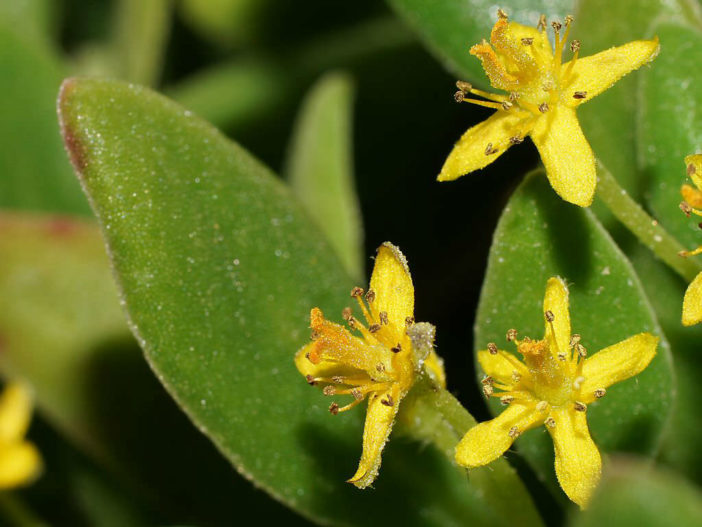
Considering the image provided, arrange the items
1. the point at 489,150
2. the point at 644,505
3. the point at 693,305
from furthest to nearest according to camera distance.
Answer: the point at 489,150 → the point at 693,305 → the point at 644,505

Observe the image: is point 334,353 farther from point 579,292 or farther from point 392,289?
point 579,292

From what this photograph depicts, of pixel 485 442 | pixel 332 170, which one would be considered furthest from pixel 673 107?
pixel 332 170

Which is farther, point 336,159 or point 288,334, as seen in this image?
point 336,159

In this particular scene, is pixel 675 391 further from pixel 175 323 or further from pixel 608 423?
pixel 175 323

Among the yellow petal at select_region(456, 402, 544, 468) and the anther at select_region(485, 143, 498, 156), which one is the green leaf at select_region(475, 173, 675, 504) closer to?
the anther at select_region(485, 143, 498, 156)

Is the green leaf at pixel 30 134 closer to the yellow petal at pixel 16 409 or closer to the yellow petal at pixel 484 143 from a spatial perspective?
the yellow petal at pixel 16 409

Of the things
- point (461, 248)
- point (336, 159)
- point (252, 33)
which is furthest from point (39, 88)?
point (461, 248)
